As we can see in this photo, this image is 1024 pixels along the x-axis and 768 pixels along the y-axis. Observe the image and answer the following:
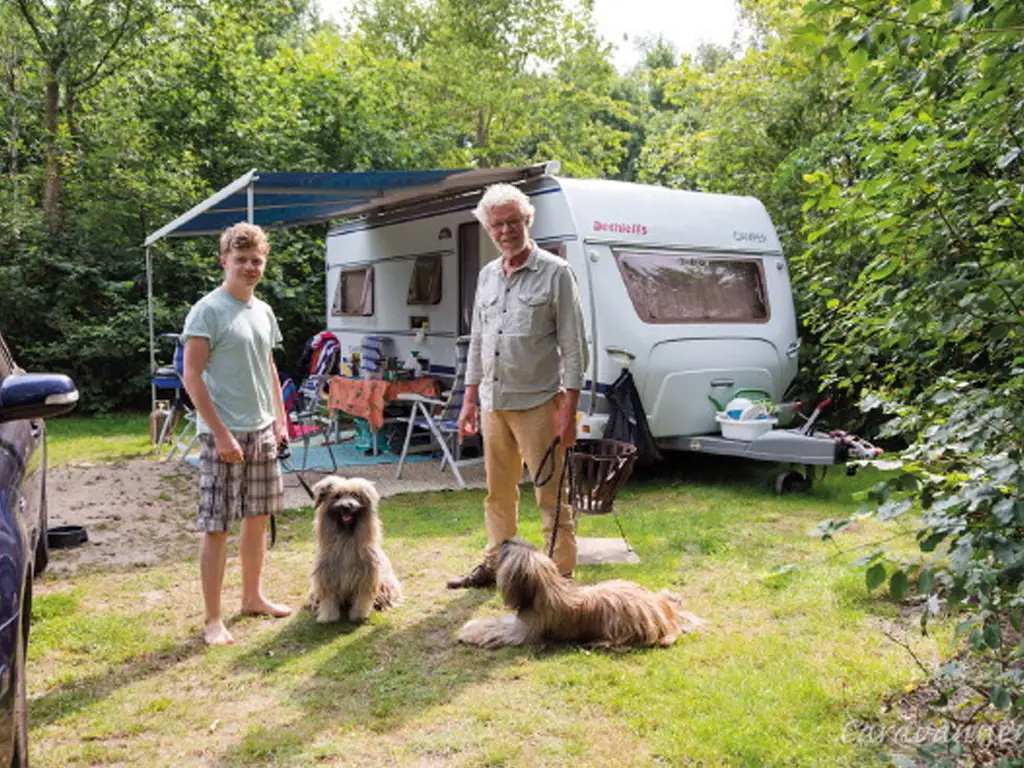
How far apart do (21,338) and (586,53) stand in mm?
15256

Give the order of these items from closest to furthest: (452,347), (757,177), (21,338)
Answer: (452,347)
(757,177)
(21,338)

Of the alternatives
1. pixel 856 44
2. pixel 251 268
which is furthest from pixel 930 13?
pixel 251 268

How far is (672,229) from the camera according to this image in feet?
23.0

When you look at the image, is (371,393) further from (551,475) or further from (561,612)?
(561,612)

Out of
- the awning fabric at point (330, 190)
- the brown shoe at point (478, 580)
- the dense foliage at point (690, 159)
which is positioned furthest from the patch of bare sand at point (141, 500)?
the dense foliage at point (690, 159)

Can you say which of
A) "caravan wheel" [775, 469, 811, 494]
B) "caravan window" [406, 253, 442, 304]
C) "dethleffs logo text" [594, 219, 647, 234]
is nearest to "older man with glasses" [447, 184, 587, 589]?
"dethleffs logo text" [594, 219, 647, 234]

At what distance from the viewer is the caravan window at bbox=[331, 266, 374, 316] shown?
9.66 meters

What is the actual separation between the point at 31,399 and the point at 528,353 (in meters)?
2.03

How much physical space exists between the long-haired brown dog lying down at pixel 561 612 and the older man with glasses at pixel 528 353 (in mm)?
435

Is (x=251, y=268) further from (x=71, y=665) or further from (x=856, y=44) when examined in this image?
(x=856, y=44)

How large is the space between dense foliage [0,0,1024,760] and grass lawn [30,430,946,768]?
0.52 metres

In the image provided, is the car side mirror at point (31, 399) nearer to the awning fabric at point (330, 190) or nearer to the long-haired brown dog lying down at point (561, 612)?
the long-haired brown dog lying down at point (561, 612)

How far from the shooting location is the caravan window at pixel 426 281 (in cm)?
847

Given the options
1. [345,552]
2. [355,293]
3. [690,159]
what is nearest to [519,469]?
[345,552]
